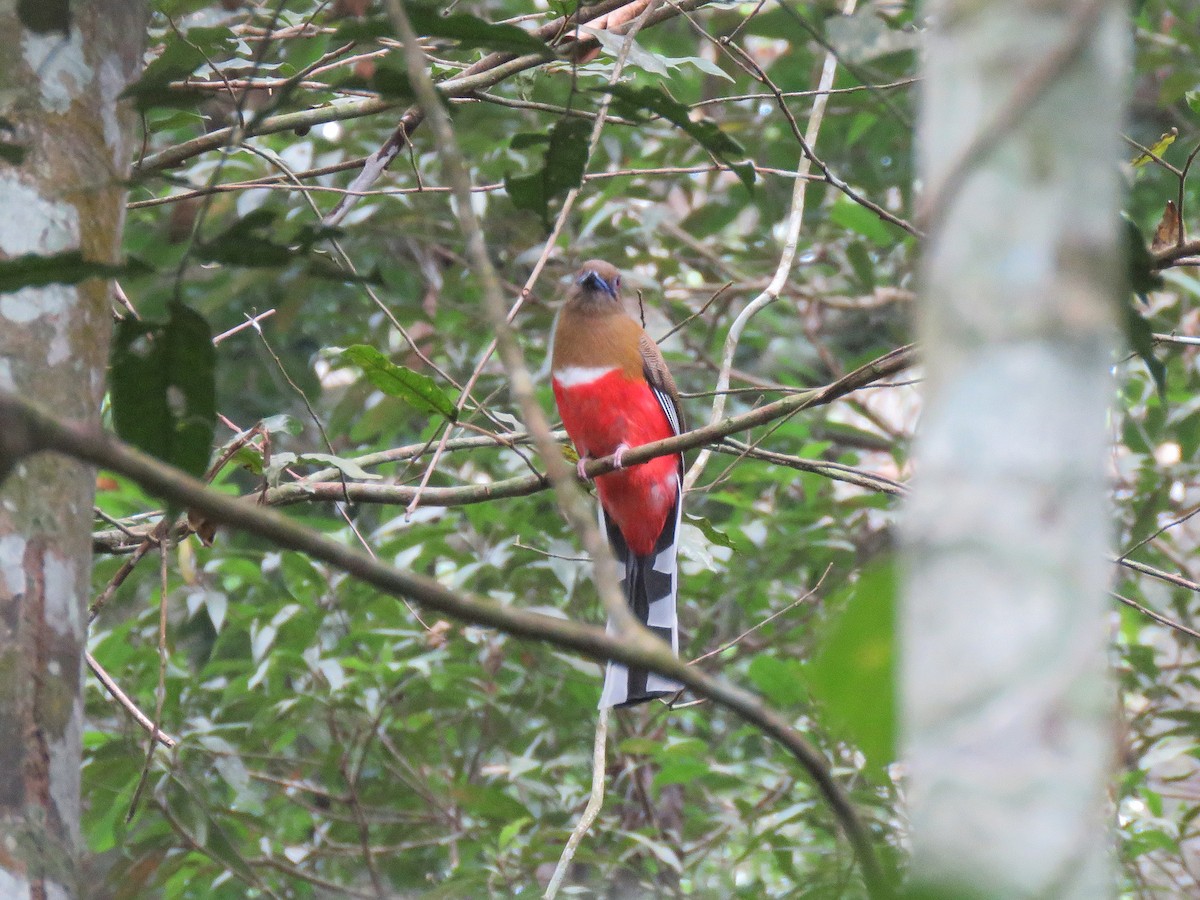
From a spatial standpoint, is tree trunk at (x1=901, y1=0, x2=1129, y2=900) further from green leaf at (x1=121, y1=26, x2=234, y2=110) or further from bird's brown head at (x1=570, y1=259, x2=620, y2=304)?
bird's brown head at (x1=570, y1=259, x2=620, y2=304)

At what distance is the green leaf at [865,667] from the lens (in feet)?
2.35

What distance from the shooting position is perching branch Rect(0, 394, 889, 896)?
80 centimetres

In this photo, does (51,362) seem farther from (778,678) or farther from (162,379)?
(778,678)

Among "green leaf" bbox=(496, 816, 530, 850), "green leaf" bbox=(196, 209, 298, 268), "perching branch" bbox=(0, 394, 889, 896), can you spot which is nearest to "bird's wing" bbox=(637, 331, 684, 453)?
"green leaf" bbox=(496, 816, 530, 850)

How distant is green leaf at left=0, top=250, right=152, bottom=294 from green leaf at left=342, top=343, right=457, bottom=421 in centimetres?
Result: 118

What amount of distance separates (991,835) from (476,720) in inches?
183

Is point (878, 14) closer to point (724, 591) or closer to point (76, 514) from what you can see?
point (76, 514)

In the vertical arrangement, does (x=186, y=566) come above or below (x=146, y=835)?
above

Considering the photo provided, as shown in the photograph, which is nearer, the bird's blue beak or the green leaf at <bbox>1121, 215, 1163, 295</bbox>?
the green leaf at <bbox>1121, 215, 1163, 295</bbox>

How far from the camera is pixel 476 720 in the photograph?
202 inches

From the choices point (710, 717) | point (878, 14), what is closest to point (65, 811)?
point (878, 14)

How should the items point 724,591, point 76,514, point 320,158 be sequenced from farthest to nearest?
point 320,158, point 724,591, point 76,514

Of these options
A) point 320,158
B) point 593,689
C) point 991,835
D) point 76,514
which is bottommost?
point 593,689

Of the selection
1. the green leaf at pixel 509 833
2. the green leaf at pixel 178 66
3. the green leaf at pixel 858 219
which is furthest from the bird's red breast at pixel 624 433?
the green leaf at pixel 178 66
